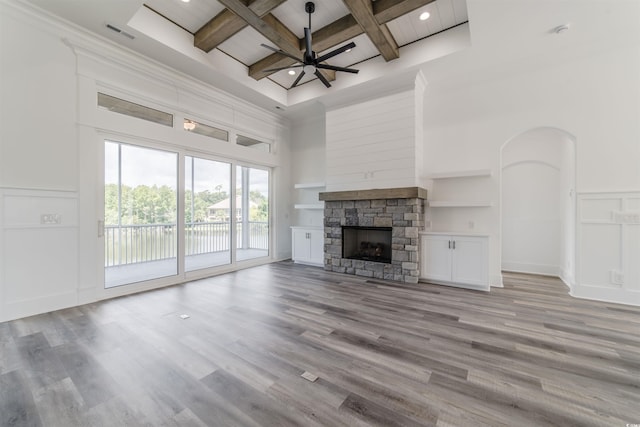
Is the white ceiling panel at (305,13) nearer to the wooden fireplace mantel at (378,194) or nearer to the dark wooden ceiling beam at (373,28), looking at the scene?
the dark wooden ceiling beam at (373,28)

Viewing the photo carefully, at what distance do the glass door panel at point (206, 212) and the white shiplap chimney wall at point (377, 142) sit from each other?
2.28m

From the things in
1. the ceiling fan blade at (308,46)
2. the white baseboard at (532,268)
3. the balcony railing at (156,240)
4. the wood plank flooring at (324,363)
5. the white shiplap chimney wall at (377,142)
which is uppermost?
the ceiling fan blade at (308,46)

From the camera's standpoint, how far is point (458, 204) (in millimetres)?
4441

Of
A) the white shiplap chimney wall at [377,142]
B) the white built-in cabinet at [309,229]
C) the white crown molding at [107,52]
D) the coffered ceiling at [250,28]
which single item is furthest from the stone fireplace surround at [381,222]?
the white crown molding at [107,52]

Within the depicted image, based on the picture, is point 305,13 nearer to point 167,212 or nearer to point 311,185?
point 311,185

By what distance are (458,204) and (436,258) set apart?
1029mm

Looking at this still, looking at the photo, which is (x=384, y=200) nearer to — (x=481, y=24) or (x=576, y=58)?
(x=481, y=24)

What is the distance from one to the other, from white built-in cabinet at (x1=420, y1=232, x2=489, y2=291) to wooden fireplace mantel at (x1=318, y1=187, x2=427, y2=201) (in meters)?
0.76

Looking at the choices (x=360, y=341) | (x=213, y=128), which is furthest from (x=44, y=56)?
(x=360, y=341)

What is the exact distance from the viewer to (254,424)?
1.49m

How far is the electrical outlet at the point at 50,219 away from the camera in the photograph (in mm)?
3133

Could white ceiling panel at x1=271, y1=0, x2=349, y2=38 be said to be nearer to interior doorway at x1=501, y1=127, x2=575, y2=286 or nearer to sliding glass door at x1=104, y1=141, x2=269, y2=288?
sliding glass door at x1=104, y1=141, x2=269, y2=288

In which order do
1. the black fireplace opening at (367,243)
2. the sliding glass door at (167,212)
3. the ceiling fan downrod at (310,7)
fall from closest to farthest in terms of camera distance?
the ceiling fan downrod at (310,7), the sliding glass door at (167,212), the black fireplace opening at (367,243)

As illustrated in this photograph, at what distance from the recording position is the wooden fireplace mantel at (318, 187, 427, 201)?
14.6 feet
